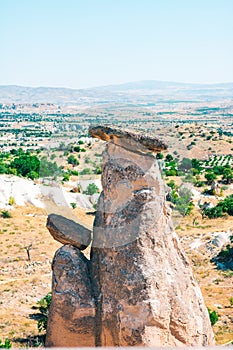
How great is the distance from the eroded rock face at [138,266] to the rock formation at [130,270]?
12mm

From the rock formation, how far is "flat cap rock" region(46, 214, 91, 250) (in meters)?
0.17

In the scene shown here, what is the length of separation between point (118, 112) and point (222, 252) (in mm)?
18086

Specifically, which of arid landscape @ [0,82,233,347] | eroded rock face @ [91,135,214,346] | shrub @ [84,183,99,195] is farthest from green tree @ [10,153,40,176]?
eroded rock face @ [91,135,214,346]

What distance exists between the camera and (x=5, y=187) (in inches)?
1282

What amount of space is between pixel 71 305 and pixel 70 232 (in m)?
1.06

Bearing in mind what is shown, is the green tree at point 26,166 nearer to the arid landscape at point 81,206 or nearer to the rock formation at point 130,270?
the arid landscape at point 81,206

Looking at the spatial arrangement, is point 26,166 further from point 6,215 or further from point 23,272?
point 23,272

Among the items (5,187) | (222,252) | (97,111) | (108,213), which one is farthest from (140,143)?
(5,187)

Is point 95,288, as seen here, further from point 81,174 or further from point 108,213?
point 81,174

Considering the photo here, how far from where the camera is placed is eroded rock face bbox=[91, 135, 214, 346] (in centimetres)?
652

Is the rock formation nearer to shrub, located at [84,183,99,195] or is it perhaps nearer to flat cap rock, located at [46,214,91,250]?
flat cap rock, located at [46,214,91,250]

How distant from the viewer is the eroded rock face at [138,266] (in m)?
6.52

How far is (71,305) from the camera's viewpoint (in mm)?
6871

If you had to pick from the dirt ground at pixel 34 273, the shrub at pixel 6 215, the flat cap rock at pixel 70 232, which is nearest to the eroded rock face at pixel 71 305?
the flat cap rock at pixel 70 232
